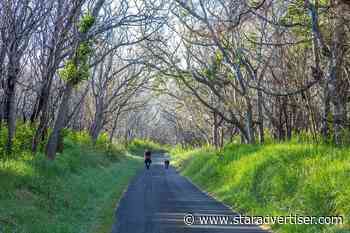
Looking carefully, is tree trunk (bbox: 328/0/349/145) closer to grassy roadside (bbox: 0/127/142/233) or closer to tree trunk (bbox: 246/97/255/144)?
grassy roadside (bbox: 0/127/142/233)

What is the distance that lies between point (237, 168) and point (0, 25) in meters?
9.57

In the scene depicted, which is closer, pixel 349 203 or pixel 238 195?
pixel 349 203

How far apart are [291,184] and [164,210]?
11.5 feet

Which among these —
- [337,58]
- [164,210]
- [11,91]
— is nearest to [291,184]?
[164,210]

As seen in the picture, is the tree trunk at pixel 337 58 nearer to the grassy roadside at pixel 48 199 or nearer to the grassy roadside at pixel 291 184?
the grassy roadside at pixel 291 184

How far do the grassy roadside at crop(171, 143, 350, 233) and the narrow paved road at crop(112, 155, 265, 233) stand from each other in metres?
0.71

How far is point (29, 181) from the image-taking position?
1496 cm

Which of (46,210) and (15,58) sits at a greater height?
(15,58)

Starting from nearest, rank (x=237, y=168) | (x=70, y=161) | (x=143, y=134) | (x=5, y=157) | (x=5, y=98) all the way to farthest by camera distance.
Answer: (x=5, y=157) → (x=5, y=98) → (x=237, y=168) → (x=70, y=161) → (x=143, y=134)

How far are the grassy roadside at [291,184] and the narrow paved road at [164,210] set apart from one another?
2.32ft

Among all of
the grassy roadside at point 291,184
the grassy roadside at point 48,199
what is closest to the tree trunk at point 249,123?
the grassy roadside at point 291,184

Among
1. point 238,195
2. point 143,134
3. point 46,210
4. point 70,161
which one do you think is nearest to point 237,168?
point 238,195

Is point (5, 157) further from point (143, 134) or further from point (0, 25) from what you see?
point (143, 134)

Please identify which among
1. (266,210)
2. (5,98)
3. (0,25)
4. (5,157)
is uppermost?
(0,25)
